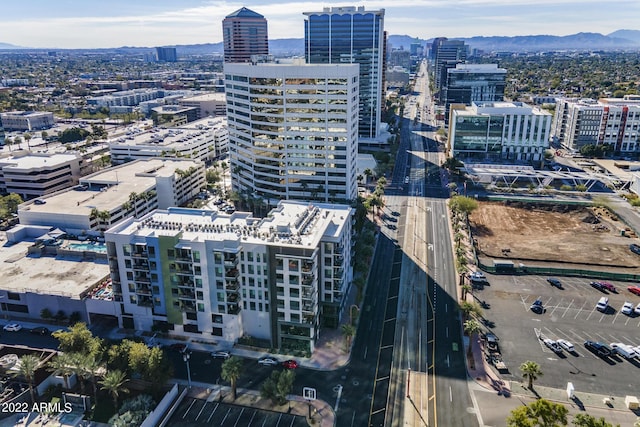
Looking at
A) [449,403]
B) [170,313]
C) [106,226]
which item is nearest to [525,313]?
[449,403]

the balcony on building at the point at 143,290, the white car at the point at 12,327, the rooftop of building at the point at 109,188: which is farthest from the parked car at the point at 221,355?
the rooftop of building at the point at 109,188

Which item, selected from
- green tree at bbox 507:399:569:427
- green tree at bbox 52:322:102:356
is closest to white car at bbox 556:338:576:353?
green tree at bbox 507:399:569:427

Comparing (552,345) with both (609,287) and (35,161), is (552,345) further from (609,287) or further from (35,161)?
(35,161)


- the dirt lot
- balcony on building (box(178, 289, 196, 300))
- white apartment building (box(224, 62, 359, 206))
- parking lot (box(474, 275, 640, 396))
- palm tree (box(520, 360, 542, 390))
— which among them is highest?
white apartment building (box(224, 62, 359, 206))

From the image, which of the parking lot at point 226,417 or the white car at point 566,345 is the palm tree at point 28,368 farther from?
the white car at point 566,345

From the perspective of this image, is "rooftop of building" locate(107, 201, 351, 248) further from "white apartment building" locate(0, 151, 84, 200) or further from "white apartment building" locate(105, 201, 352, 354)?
"white apartment building" locate(0, 151, 84, 200)
